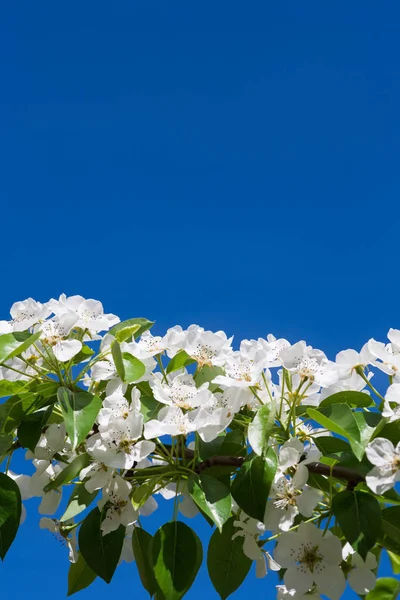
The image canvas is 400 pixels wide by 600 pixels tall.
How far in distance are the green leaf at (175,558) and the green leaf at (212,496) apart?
0.14 m

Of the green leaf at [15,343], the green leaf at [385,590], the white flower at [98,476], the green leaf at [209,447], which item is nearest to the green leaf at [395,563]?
the green leaf at [385,590]

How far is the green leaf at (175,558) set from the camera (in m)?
1.60

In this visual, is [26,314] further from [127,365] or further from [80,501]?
→ [80,501]

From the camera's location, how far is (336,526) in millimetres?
1919

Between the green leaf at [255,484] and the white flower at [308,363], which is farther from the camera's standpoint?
the white flower at [308,363]

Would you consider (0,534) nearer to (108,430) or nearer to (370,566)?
(108,430)

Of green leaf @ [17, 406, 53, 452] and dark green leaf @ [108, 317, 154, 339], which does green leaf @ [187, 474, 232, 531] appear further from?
dark green leaf @ [108, 317, 154, 339]

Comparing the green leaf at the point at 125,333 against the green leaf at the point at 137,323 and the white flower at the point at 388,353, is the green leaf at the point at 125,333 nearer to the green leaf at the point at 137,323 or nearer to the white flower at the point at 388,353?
the green leaf at the point at 137,323

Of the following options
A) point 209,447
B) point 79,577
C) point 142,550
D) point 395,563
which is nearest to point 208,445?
point 209,447

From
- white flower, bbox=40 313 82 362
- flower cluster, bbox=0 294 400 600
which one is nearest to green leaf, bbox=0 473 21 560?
flower cluster, bbox=0 294 400 600

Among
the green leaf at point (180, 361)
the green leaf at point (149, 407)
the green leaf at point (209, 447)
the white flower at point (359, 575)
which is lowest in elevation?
the white flower at point (359, 575)

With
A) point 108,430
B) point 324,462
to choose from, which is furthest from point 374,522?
point 108,430

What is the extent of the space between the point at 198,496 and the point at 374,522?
380 millimetres

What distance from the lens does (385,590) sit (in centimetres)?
235
